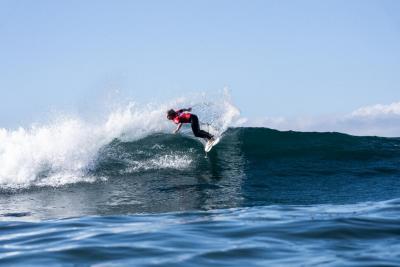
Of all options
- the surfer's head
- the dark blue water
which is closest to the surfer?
the surfer's head

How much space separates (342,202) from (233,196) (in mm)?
2409

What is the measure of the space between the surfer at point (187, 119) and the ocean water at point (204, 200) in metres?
0.57

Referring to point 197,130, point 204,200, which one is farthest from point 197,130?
point 204,200

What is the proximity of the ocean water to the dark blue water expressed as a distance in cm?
2

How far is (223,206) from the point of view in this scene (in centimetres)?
1041

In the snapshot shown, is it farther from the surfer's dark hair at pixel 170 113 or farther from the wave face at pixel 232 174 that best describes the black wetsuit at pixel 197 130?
the surfer's dark hair at pixel 170 113

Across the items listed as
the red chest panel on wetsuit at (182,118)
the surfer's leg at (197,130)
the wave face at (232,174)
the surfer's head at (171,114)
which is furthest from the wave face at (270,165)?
the surfer's head at (171,114)

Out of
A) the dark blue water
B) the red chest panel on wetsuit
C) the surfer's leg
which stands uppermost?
→ the red chest panel on wetsuit

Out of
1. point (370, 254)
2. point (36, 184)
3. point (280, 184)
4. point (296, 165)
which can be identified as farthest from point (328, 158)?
point (370, 254)

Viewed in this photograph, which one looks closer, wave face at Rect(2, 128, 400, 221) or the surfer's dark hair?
wave face at Rect(2, 128, 400, 221)

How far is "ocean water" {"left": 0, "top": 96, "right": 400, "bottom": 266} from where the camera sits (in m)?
5.77

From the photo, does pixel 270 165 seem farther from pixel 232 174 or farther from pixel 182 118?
pixel 182 118

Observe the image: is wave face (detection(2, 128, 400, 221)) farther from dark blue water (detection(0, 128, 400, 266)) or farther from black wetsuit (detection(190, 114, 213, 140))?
black wetsuit (detection(190, 114, 213, 140))

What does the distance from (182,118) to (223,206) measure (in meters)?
6.53
